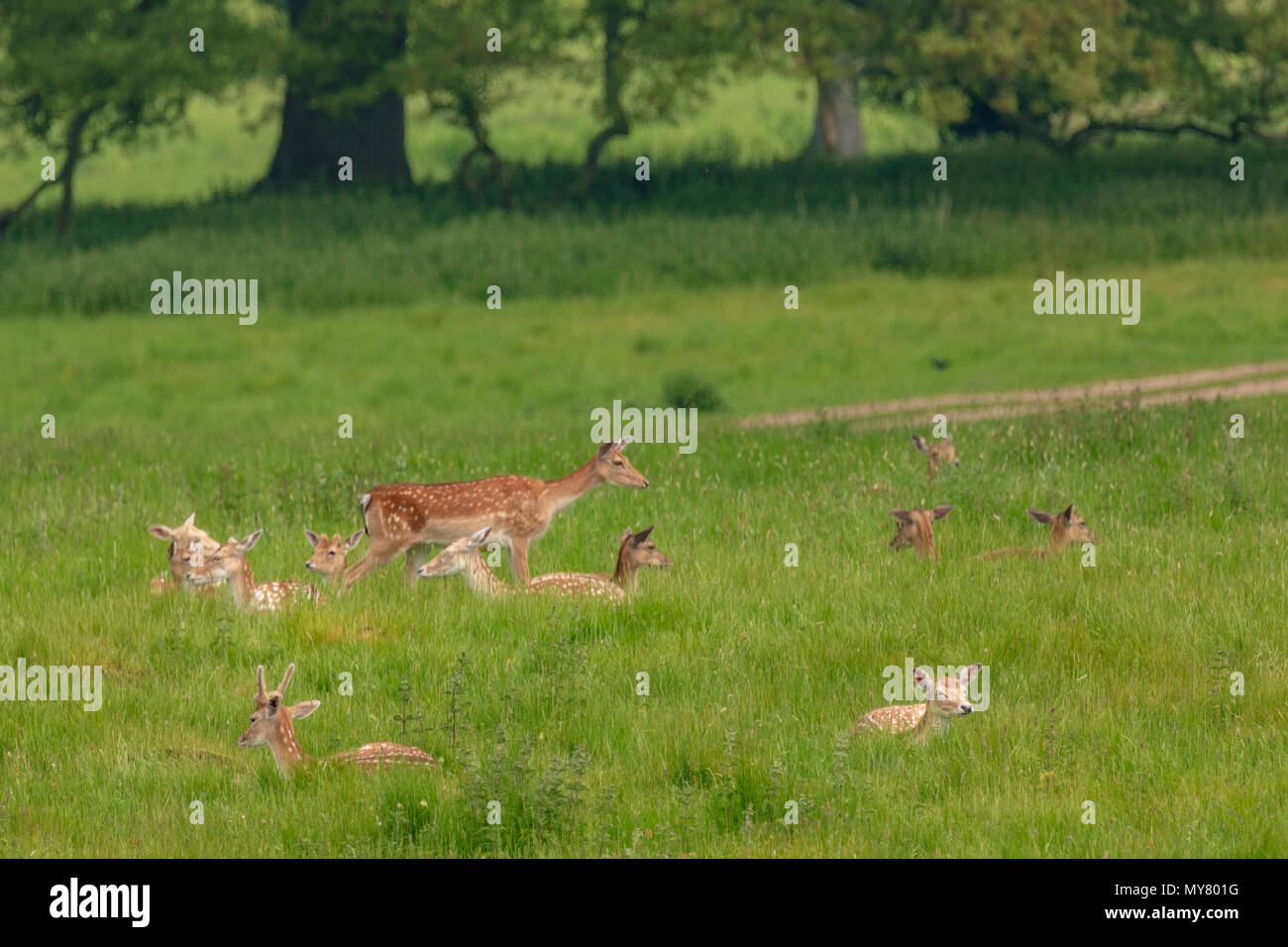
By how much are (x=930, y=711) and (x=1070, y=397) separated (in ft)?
48.6

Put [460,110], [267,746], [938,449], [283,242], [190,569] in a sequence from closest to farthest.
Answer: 1. [267,746]
2. [190,569]
3. [938,449]
4. [283,242]
5. [460,110]

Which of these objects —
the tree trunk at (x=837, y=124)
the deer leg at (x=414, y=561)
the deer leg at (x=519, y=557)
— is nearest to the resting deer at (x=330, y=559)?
the deer leg at (x=414, y=561)

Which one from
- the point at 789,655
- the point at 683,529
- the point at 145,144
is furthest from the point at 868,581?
the point at 145,144

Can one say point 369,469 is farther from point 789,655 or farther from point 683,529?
point 789,655

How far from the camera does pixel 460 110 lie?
38719 millimetres

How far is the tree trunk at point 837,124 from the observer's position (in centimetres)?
4459

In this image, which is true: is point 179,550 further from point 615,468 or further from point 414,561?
point 615,468

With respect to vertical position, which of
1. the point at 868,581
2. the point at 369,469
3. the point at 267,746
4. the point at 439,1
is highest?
the point at 439,1

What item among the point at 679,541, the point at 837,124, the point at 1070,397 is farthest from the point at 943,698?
the point at 837,124

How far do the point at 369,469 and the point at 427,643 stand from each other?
261 inches

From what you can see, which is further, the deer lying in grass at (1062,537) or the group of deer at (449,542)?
the deer lying in grass at (1062,537)

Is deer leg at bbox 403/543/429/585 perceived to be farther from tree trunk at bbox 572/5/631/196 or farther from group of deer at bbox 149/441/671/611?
tree trunk at bbox 572/5/631/196

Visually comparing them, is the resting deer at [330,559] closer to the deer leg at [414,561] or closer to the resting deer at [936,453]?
the deer leg at [414,561]

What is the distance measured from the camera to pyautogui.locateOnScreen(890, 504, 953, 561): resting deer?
13250mm
